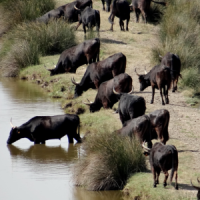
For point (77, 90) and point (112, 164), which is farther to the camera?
point (77, 90)

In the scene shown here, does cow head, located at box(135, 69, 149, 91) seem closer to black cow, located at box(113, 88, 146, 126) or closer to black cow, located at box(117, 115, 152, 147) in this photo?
black cow, located at box(113, 88, 146, 126)

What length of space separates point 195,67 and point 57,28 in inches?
251

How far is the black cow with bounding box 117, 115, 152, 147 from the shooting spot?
11.5m

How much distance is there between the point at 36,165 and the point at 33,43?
10559 mm

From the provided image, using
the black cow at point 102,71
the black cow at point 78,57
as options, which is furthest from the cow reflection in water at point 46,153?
the black cow at point 78,57

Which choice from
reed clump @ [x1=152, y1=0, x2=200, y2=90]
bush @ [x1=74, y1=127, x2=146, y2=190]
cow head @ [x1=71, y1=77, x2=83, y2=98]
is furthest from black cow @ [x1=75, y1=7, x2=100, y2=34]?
bush @ [x1=74, y1=127, x2=146, y2=190]

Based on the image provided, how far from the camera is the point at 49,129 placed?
13.9 metres

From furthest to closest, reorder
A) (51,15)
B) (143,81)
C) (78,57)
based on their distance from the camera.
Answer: (51,15) < (78,57) < (143,81)

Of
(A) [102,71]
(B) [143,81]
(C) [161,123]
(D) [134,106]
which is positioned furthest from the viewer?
(A) [102,71]

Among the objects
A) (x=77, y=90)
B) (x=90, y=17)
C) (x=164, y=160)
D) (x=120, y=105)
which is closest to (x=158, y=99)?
(x=77, y=90)

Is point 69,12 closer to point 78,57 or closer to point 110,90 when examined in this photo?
point 78,57

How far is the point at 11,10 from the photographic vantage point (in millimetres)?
26234

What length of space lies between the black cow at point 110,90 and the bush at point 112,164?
13.1 feet

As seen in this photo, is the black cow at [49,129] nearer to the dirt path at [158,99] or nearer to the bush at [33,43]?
the dirt path at [158,99]
